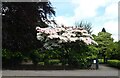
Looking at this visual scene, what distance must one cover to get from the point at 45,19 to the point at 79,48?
163 inches

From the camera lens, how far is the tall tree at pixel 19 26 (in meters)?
24.8

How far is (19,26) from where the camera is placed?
2514cm

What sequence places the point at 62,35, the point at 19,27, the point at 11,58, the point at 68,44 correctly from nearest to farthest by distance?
the point at 19,27 → the point at 62,35 → the point at 68,44 → the point at 11,58

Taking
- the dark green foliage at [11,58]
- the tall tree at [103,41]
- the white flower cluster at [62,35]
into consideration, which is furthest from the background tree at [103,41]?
the dark green foliage at [11,58]

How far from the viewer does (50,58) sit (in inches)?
1030

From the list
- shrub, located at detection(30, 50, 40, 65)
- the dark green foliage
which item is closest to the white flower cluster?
shrub, located at detection(30, 50, 40, 65)

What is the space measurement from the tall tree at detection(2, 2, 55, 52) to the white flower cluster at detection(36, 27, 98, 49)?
0.68m

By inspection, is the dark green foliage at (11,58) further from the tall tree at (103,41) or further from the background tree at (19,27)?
the tall tree at (103,41)

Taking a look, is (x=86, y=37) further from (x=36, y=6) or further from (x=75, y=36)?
(x=36, y=6)

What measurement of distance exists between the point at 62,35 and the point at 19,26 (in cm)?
365

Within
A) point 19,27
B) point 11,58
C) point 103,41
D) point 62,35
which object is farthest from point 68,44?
point 103,41

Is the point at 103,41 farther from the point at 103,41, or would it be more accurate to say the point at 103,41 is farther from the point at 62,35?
the point at 62,35

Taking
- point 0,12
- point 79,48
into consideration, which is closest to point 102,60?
point 79,48

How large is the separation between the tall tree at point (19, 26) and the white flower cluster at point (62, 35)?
0.68 meters
